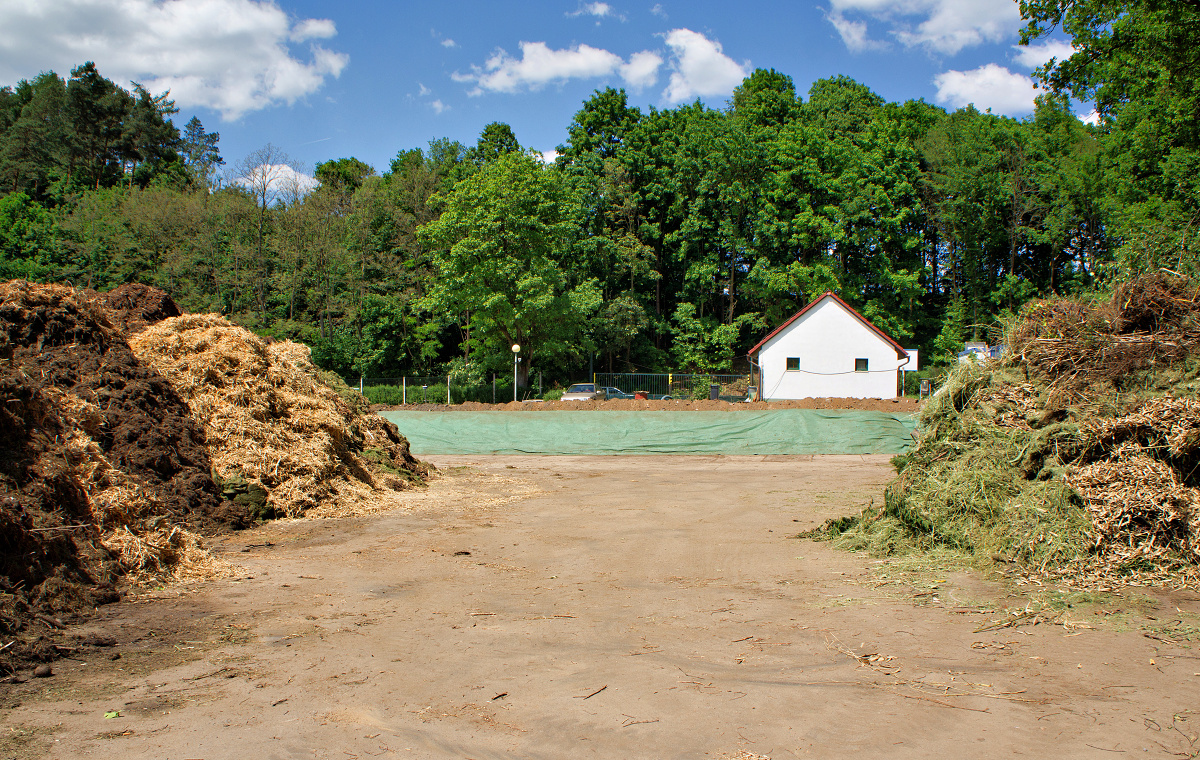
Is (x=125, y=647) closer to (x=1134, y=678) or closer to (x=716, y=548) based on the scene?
(x=716, y=548)

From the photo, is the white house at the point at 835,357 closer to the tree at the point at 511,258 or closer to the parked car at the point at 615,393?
the parked car at the point at 615,393

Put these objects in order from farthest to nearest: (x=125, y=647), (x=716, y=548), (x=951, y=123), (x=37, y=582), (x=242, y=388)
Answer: (x=951, y=123) → (x=242, y=388) → (x=716, y=548) → (x=37, y=582) → (x=125, y=647)

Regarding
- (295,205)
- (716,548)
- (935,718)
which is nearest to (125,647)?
(935,718)

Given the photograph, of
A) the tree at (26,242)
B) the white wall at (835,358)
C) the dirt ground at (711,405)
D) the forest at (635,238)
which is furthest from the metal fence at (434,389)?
the tree at (26,242)

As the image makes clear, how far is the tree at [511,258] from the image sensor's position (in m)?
38.9

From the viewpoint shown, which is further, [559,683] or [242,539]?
[242,539]

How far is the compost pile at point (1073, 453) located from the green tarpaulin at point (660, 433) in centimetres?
1261

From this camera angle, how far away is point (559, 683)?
183 inches

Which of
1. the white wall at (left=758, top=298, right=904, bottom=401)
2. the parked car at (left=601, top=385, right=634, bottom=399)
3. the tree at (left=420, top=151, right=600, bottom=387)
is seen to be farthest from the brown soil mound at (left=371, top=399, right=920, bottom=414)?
the tree at (left=420, top=151, right=600, bottom=387)

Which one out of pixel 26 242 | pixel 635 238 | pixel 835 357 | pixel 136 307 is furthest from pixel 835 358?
pixel 26 242

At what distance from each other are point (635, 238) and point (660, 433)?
27528 mm

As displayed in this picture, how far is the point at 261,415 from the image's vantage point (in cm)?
1116

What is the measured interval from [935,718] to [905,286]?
154 ft

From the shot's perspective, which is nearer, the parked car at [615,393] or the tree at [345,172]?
the parked car at [615,393]
